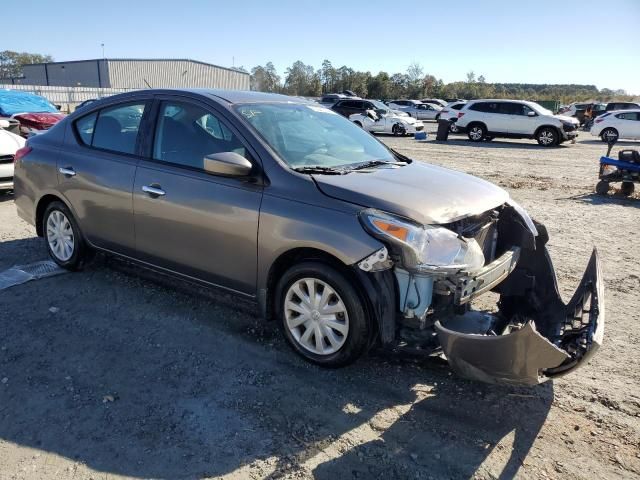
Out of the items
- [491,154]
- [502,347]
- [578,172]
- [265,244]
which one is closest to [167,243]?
[265,244]

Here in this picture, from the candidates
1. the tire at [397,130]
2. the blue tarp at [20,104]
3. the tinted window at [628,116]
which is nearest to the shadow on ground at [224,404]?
the blue tarp at [20,104]

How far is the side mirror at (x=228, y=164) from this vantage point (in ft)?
11.5

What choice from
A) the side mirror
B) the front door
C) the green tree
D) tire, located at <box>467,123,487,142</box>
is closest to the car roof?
the front door

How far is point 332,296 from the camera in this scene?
338cm

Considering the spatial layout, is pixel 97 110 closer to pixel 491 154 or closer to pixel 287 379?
pixel 287 379

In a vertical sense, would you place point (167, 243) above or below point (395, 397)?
above

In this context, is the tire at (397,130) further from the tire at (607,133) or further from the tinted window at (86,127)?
the tinted window at (86,127)

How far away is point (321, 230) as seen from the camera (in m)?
3.28

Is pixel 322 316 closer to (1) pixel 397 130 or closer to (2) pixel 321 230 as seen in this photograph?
(2) pixel 321 230

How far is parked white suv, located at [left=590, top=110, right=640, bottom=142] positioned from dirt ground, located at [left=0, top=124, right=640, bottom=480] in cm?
2156

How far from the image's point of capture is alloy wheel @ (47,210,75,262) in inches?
200

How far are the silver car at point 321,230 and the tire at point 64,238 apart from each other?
0.36ft

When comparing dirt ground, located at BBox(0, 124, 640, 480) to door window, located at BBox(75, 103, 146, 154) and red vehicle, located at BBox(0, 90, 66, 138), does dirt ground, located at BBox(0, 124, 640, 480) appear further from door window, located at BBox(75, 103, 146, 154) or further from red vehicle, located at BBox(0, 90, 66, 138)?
red vehicle, located at BBox(0, 90, 66, 138)

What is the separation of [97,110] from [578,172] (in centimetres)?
1260
